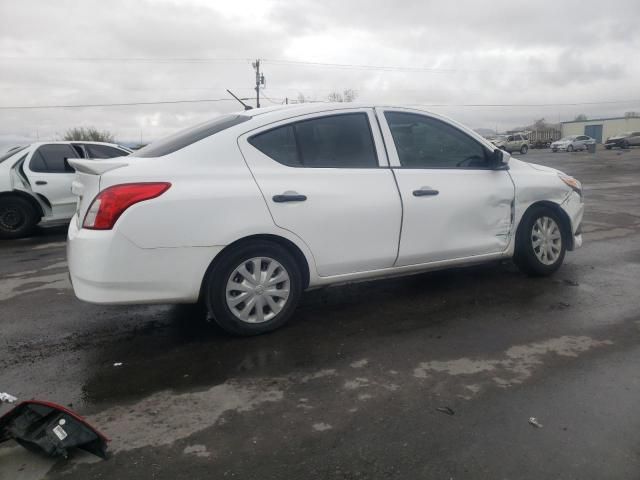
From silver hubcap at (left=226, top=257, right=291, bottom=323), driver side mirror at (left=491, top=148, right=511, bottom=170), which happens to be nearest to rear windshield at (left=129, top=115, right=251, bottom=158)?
silver hubcap at (left=226, top=257, right=291, bottom=323)

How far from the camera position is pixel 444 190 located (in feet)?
14.6

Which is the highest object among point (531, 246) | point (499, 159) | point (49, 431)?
point (499, 159)

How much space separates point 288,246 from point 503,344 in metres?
1.65

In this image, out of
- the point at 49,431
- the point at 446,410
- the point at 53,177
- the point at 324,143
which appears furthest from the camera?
the point at 53,177

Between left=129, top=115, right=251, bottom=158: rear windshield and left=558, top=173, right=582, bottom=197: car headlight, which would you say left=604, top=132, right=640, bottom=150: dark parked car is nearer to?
left=558, top=173, right=582, bottom=197: car headlight

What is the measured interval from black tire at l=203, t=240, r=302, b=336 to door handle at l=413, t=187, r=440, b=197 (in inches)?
45.4

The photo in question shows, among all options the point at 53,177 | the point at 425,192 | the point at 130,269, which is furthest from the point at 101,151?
the point at 425,192

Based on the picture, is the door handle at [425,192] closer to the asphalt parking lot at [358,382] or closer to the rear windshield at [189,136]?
the asphalt parking lot at [358,382]

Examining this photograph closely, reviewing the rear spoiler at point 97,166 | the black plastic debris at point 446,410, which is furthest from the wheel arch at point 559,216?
the rear spoiler at point 97,166

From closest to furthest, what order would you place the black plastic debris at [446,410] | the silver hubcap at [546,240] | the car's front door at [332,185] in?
the black plastic debris at [446,410], the car's front door at [332,185], the silver hubcap at [546,240]

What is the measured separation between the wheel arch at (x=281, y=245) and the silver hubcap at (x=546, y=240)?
2368mm

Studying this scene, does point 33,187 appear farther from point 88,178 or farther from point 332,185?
point 332,185

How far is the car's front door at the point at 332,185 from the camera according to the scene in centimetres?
380

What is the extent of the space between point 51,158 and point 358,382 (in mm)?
7821
